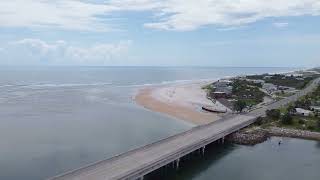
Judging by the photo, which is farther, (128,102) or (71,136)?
(128,102)

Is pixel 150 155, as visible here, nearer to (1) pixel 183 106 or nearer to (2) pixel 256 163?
(2) pixel 256 163

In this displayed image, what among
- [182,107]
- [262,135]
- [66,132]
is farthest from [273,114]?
[66,132]

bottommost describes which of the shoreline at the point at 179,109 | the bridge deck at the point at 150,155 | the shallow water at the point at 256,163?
the shallow water at the point at 256,163

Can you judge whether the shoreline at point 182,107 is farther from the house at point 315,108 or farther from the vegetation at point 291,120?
the house at point 315,108

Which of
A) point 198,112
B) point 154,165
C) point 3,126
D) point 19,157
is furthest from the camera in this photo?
point 198,112

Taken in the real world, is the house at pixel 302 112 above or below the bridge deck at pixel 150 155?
below

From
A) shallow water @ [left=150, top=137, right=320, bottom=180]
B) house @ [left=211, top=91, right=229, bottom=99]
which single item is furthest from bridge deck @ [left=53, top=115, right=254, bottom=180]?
house @ [left=211, top=91, right=229, bottom=99]

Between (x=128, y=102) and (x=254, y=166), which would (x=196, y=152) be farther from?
(x=128, y=102)

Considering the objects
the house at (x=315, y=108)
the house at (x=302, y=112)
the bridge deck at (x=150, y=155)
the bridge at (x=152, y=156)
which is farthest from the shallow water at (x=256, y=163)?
the house at (x=315, y=108)

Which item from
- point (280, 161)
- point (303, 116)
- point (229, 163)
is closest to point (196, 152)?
point (229, 163)
